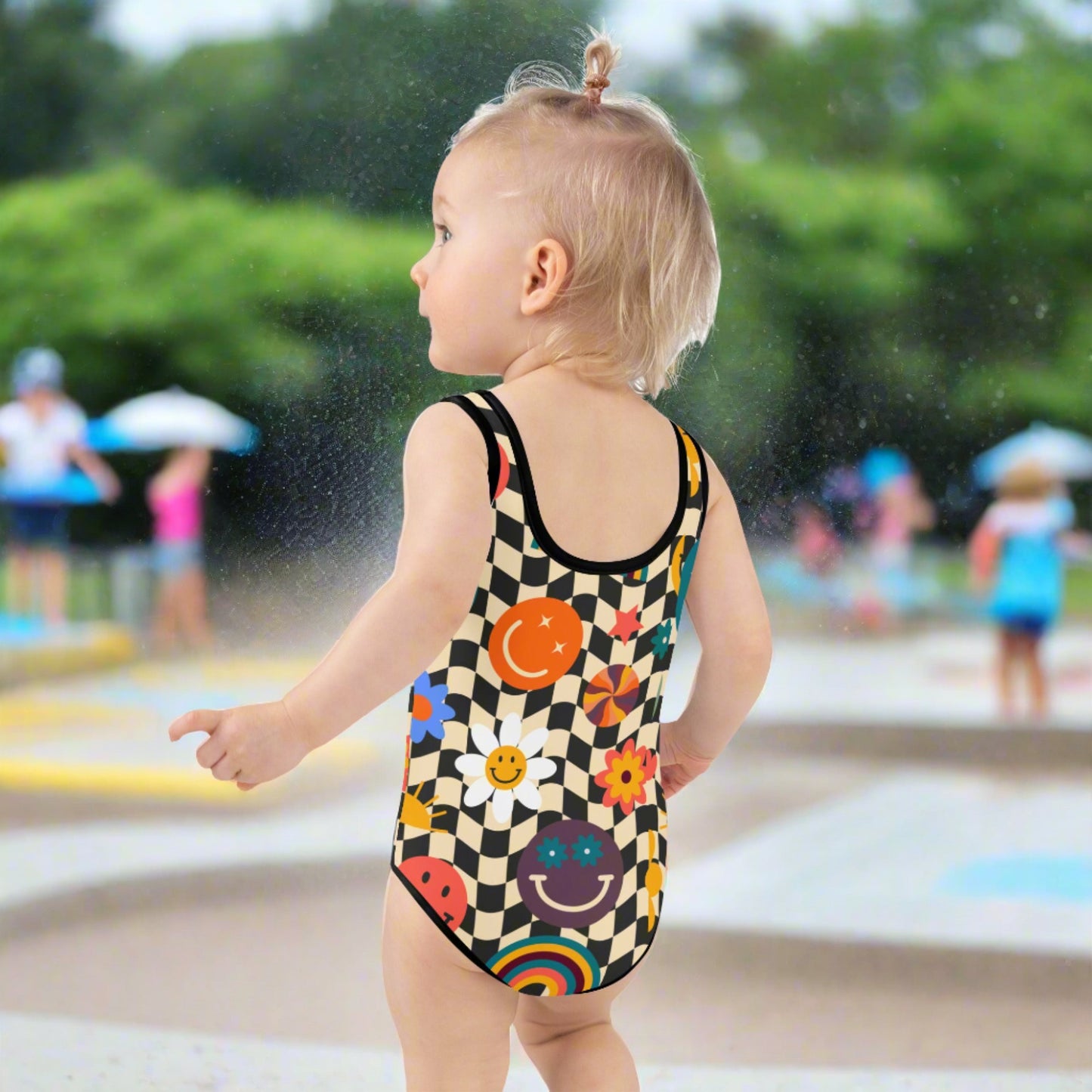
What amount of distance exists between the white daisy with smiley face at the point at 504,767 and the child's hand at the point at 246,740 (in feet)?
0.34

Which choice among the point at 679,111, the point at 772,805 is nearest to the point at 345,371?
the point at 679,111

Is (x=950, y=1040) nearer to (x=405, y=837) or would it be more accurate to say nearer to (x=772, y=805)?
(x=405, y=837)

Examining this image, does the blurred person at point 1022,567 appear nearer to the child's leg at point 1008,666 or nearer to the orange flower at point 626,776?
the child's leg at point 1008,666

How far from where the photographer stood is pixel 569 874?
2.65 feet

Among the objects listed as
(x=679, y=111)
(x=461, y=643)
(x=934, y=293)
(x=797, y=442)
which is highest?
(x=679, y=111)

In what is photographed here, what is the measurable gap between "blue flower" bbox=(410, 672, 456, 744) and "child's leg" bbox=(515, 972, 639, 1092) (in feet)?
0.56

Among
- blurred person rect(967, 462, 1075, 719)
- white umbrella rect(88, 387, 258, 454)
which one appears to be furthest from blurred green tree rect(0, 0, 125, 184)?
blurred person rect(967, 462, 1075, 719)

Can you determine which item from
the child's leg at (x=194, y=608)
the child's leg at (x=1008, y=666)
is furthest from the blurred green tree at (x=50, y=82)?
the child's leg at (x=1008, y=666)

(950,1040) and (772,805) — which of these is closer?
(950,1040)

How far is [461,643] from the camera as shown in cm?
79

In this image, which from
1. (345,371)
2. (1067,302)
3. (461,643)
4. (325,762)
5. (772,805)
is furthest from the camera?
(772,805)

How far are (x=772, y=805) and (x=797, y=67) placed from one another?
24.0 ft

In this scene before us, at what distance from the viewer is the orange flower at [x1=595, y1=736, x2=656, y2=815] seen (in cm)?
82

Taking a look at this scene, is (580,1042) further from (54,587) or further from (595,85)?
(54,587)
